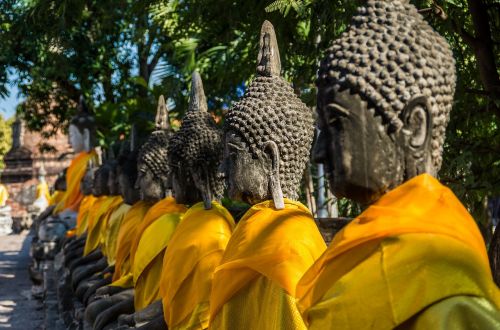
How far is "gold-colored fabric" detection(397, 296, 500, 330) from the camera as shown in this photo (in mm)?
1810

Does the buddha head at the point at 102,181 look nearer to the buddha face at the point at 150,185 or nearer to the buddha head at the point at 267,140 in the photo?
the buddha face at the point at 150,185

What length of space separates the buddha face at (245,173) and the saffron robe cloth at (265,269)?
0.15 meters

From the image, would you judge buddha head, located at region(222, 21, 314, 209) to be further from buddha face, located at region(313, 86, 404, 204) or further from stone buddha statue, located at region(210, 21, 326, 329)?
buddha face, located at region(313, 86, 404, 204)

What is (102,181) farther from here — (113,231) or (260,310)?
(260,310)

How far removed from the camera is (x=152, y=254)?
4684mm

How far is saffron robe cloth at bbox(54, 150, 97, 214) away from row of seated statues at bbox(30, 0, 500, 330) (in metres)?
5.30

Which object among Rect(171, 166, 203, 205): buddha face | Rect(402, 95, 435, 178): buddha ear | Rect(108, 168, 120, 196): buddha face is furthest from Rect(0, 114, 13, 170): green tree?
Rect(402, 95, 435, 178): buddha ear

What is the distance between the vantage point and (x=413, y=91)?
7.04 feet

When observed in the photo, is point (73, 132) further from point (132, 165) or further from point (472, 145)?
point (472, 145)

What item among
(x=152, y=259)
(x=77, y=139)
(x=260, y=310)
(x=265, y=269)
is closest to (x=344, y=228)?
(x=265, y=269)

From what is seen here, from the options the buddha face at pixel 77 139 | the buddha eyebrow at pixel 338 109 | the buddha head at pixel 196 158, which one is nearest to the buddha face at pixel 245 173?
the buddha head at pixel 196 158

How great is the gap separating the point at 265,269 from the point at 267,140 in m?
0.72

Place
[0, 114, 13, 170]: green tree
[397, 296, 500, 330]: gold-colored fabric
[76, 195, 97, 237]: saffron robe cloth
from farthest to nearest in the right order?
1. [0, 114, 13, 170]: green tree
2. [76, 195, 97, 237]: saffron robe cloth
3. [397, 296, 500, 330]: gold-colored fabric

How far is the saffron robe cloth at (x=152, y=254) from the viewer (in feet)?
15.2
